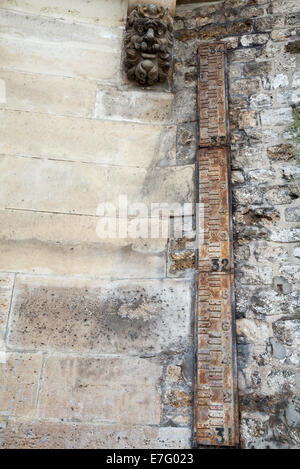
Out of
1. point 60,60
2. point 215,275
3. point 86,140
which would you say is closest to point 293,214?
point 215,275

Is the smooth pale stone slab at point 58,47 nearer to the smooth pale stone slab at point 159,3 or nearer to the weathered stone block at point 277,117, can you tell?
the smooth pale stone slab at point 159,3

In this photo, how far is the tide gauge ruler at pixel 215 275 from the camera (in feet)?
6.40

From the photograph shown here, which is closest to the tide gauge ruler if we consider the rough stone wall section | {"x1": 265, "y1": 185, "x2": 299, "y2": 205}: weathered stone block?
the rough stone wall section

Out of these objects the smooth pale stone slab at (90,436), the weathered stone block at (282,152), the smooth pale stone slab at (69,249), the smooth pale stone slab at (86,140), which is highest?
the smooth pale stone slab at (86,140)

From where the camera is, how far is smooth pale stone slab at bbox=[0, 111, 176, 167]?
254 cm

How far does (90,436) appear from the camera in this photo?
6.45ft

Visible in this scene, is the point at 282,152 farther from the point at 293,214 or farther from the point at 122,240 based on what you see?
the point at 122,240

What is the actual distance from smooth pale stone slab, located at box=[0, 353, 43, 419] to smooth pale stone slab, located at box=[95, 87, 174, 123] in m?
1.45

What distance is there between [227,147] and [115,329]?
3.90ft

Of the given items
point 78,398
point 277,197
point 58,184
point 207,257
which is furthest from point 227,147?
point 78,398

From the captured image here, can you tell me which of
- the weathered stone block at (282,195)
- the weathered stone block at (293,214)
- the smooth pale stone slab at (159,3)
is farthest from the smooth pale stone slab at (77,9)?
the weathered stone block at (293,214)

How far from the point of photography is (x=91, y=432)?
1.97 m

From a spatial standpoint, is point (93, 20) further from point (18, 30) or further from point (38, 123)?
point (38, 123)

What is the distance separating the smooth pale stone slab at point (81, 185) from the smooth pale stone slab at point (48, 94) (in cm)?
36
